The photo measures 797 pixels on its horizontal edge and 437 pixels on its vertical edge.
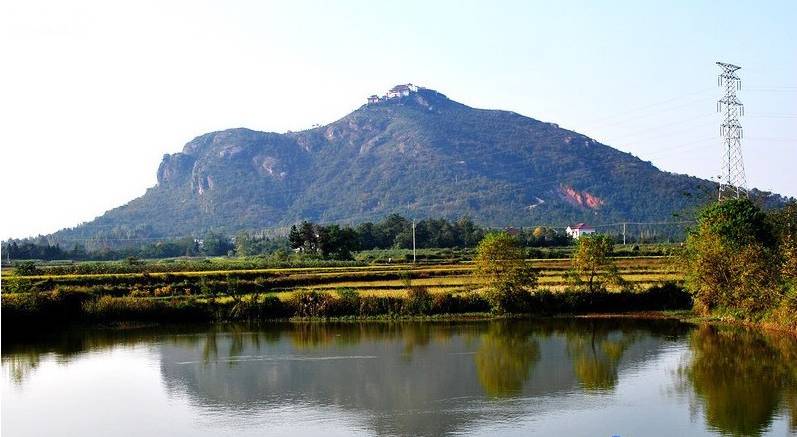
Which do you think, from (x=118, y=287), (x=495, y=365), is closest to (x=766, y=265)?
(x=495, y=365)

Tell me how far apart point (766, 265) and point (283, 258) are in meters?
46.3

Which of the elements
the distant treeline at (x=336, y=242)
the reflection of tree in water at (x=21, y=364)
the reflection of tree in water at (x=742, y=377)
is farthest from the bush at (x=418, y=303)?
the distant treeline at (x=336, y=242)

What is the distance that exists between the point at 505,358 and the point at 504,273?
13.1 m

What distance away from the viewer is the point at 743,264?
1503 inches

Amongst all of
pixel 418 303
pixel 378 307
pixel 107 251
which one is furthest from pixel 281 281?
pixel 107 251

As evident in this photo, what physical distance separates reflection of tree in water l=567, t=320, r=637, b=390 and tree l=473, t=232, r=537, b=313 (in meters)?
4.27

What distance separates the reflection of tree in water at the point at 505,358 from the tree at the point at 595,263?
20.8ft

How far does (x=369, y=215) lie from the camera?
194 m

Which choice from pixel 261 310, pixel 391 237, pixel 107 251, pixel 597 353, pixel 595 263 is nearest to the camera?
pixel 597 353

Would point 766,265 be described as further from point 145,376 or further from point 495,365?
point 145,376

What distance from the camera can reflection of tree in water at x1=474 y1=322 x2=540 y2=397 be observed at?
26989mm

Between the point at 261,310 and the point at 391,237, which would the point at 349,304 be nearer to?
the point at 261,310

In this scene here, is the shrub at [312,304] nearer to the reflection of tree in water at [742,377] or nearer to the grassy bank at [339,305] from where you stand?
the grassy bank at [339,305]

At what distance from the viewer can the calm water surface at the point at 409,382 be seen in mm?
22422
